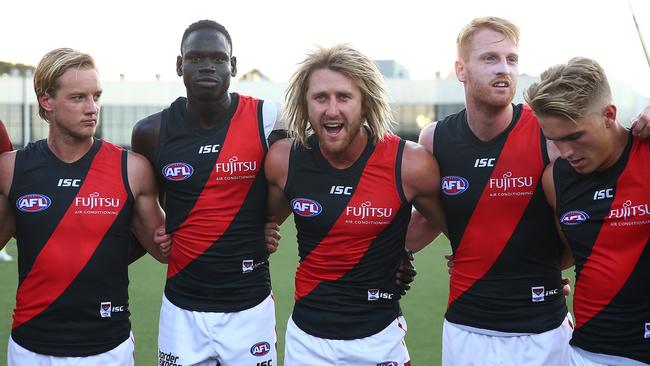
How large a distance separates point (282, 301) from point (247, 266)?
204 inches

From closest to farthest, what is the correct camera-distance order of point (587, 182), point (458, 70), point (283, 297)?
point (587, 182), point (458, 70), point (283, 297)

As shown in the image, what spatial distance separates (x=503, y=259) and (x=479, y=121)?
724mm

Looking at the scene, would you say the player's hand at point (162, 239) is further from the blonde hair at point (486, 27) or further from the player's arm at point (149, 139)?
the blonde hair at point (486, 27)

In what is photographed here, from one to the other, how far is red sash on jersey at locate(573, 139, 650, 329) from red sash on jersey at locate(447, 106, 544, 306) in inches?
22.0

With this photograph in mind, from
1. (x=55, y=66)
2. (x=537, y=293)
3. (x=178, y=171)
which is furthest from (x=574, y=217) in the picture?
(x=55, y=66)

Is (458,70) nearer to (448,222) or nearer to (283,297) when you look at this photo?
(448,222)

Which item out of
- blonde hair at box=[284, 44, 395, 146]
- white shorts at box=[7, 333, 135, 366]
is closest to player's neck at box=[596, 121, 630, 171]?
blonde hair at box=[284, 44, 395, 146]

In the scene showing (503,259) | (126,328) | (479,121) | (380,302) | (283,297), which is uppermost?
(479,121)

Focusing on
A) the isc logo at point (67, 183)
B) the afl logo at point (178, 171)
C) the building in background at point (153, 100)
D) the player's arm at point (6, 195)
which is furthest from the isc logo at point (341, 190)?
the building in background at point (153, 100)

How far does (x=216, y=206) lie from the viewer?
4.40 m

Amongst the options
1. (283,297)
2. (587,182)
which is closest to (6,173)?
(587,182)

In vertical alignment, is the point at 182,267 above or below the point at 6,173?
below

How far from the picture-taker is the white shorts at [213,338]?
14.3ft

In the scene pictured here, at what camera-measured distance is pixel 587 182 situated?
3.53m
